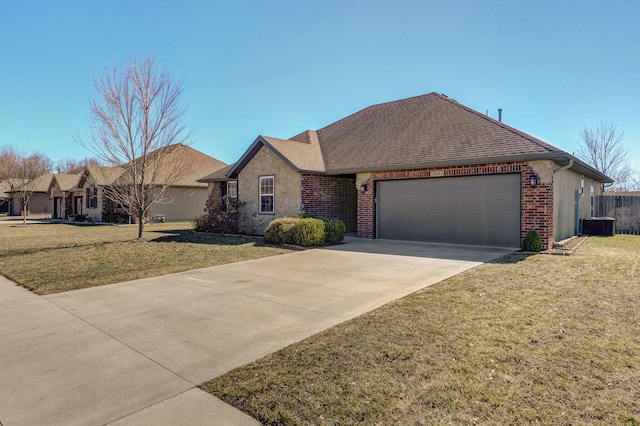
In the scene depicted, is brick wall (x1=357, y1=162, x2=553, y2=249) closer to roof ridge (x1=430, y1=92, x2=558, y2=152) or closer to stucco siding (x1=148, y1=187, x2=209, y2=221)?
roof ridge (x1=430, y1=92, x2=558, y2=152)

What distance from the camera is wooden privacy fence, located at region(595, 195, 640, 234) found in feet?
59.0

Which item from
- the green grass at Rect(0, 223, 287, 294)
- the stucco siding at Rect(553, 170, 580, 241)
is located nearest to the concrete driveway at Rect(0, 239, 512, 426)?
the green grass at Rect(0, 223, 287, 294)

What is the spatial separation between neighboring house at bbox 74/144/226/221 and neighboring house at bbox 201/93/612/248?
394 inches

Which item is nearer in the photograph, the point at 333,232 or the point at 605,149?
the point at 333,232

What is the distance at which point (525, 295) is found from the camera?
586cm

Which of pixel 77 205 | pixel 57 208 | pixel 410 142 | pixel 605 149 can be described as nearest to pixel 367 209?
pixel 410 142

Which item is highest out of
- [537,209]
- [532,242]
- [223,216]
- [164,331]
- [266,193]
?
[266,193]

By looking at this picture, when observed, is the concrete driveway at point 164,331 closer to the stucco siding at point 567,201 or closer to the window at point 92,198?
the stucco siding at point 567,201

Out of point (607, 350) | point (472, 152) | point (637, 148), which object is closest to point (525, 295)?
point (607, 350)

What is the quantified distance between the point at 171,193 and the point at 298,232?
19.1m

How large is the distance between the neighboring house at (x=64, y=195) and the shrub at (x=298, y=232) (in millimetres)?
29238

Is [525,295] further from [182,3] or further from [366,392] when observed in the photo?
[182,3]

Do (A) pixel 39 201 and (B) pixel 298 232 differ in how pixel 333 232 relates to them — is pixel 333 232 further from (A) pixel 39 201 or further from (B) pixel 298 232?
(A) pixel 39 201

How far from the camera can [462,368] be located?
11.1 feet
